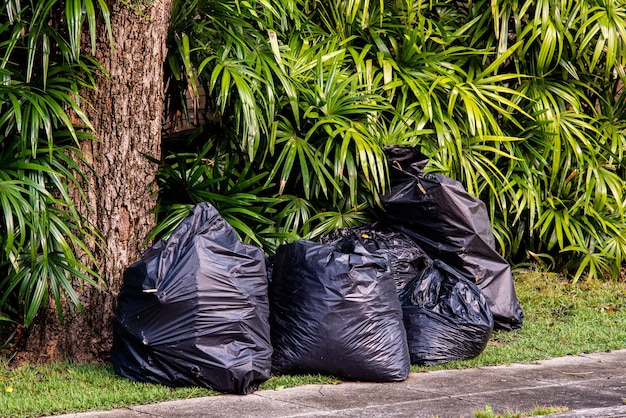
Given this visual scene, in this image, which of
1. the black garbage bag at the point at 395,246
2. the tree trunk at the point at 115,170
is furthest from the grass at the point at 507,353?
the black garbage bag at the point at 395,246

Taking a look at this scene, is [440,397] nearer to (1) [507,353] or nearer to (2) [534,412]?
(2) [534,412]

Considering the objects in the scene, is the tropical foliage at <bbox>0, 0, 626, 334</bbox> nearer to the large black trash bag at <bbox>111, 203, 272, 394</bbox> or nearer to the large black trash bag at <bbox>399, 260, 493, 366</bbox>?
the large black trash bag at <bbox>111, 203, 272, 394</bbox>

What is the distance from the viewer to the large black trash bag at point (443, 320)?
434 cm

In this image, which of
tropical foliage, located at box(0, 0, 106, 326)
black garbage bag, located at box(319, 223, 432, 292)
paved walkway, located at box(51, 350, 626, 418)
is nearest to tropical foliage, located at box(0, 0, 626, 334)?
tropical foliage, located at box(0, 0, 106, 326)

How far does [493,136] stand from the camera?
220 inches

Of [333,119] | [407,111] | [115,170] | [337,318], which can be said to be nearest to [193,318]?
[337,318]

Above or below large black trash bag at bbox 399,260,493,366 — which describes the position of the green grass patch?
below

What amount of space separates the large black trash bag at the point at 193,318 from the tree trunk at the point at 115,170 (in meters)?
0.37

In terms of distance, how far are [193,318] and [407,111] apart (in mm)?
2379

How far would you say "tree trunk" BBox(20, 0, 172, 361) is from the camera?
166 inches

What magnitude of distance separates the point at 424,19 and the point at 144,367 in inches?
128

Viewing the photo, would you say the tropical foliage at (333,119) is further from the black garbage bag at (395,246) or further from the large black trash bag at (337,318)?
the large black trash bag at (337,318)

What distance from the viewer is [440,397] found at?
3658 millimetres

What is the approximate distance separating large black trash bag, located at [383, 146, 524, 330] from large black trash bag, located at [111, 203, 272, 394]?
144cm
